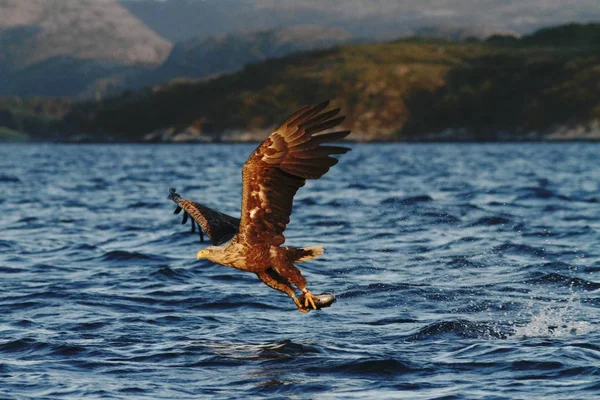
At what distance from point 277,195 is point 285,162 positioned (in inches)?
18.0

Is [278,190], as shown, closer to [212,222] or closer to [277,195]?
[277,195]

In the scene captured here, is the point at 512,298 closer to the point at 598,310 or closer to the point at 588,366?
the point at 598,310

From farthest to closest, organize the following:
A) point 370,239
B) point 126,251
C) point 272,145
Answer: point 370,239 → point 126,251 → point 272,145

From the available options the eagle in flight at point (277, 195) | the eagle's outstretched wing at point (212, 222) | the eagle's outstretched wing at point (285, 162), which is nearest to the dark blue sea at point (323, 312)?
the eagle in flight at point (277, 195)

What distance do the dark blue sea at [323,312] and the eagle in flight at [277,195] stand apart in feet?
3.40

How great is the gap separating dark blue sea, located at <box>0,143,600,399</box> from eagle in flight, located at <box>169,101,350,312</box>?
104 centimetres

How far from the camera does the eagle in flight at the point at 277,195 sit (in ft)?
37.8

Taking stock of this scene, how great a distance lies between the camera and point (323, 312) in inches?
572

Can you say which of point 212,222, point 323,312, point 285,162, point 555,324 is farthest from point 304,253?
point 555,324

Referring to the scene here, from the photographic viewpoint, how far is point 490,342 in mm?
12273

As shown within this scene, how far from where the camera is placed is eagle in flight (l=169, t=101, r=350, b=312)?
37.8 feet

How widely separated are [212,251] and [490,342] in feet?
12.2

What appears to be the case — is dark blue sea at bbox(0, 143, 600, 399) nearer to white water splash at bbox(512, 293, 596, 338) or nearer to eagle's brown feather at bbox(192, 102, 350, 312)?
white water splash at bbox(512, 293, 596, 338)

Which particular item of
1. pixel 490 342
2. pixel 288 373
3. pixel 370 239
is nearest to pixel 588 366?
pixel 490 342
